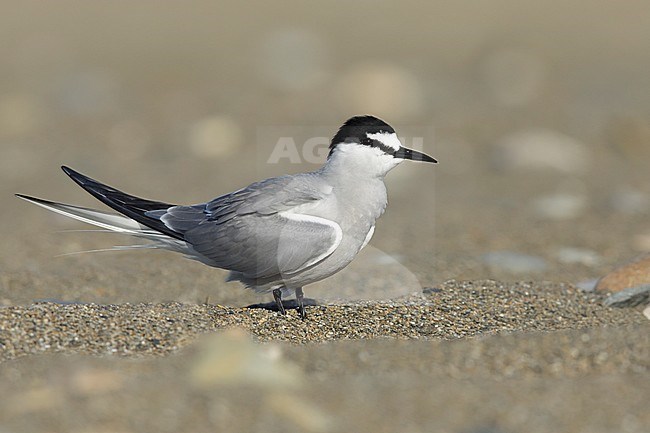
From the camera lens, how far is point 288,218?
168 inches

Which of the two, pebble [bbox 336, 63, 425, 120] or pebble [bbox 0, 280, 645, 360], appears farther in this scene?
pebble [bbox 336, 63, 425, 120]

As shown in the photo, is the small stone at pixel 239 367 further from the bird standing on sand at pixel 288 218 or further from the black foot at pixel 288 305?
the black foot at pixel 288 305

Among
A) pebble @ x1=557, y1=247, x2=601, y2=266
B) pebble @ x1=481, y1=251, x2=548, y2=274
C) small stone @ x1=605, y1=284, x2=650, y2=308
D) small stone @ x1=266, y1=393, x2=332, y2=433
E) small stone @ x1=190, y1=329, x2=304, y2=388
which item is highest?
pebble @ x1=557, y1=247, x2=601, y2=266

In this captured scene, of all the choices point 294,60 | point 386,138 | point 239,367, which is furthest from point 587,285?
point 294,60

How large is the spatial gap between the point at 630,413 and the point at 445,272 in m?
2.53

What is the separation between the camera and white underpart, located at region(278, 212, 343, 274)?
4184 mm

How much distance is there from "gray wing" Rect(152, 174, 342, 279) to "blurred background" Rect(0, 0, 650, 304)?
0.86m

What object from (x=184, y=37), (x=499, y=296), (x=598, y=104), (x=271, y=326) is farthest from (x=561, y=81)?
(x=271, y=326)

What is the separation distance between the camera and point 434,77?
10.3 m

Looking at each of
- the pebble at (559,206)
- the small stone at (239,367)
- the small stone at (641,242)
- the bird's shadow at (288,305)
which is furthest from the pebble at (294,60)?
the small stone at (239,367)

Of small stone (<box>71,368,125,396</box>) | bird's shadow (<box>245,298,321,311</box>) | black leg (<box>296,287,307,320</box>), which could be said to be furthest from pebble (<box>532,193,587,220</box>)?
small stone (<box>71,368,125,396</box>)

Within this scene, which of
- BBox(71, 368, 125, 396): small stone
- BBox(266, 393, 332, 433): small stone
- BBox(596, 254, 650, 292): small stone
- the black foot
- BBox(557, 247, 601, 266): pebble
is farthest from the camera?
BBox(557, 247, 601, 266): pebble

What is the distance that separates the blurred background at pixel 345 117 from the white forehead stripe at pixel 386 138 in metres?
1.17

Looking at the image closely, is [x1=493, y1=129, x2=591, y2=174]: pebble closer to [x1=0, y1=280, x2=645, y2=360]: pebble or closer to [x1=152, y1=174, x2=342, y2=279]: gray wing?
[x1=0, y1=280, x2=645, y2=360]: pebble
